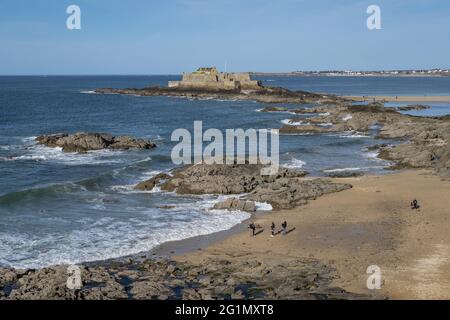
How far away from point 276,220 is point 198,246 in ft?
15.9

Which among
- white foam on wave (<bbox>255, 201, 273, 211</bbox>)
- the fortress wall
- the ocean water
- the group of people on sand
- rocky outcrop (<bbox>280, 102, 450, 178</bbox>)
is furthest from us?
the fortress wall

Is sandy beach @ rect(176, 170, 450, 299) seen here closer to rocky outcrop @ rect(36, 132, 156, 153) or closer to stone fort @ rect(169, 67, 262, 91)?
rocky outcrop @ rect(36, 132, 156, 153)

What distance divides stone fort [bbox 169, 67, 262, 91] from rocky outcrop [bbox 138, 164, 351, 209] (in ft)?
270

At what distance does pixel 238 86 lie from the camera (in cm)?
11481

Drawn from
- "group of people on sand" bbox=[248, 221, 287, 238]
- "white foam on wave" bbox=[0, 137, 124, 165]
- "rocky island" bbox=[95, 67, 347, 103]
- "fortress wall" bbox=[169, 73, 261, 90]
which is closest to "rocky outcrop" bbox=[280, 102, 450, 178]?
"group of people on sand" bbox=[248, 221, 287, 238]

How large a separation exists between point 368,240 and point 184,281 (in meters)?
8.14

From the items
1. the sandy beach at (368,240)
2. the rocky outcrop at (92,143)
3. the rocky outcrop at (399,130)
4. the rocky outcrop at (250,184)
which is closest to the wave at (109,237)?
the sandy beach at (368,240)

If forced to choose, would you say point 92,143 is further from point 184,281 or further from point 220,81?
point 220,81

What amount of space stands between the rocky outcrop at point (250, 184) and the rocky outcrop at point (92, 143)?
1274 cm

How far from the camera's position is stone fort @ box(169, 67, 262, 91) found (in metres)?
114

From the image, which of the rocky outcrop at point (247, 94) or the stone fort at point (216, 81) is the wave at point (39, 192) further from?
the stone fort at point (216, 81)

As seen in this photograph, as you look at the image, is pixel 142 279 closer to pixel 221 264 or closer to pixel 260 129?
pixel 221 264

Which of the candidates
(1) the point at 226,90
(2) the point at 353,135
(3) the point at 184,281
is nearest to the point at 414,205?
(3) the point at 184,281

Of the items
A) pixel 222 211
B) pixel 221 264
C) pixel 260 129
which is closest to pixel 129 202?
pixel 222 211
